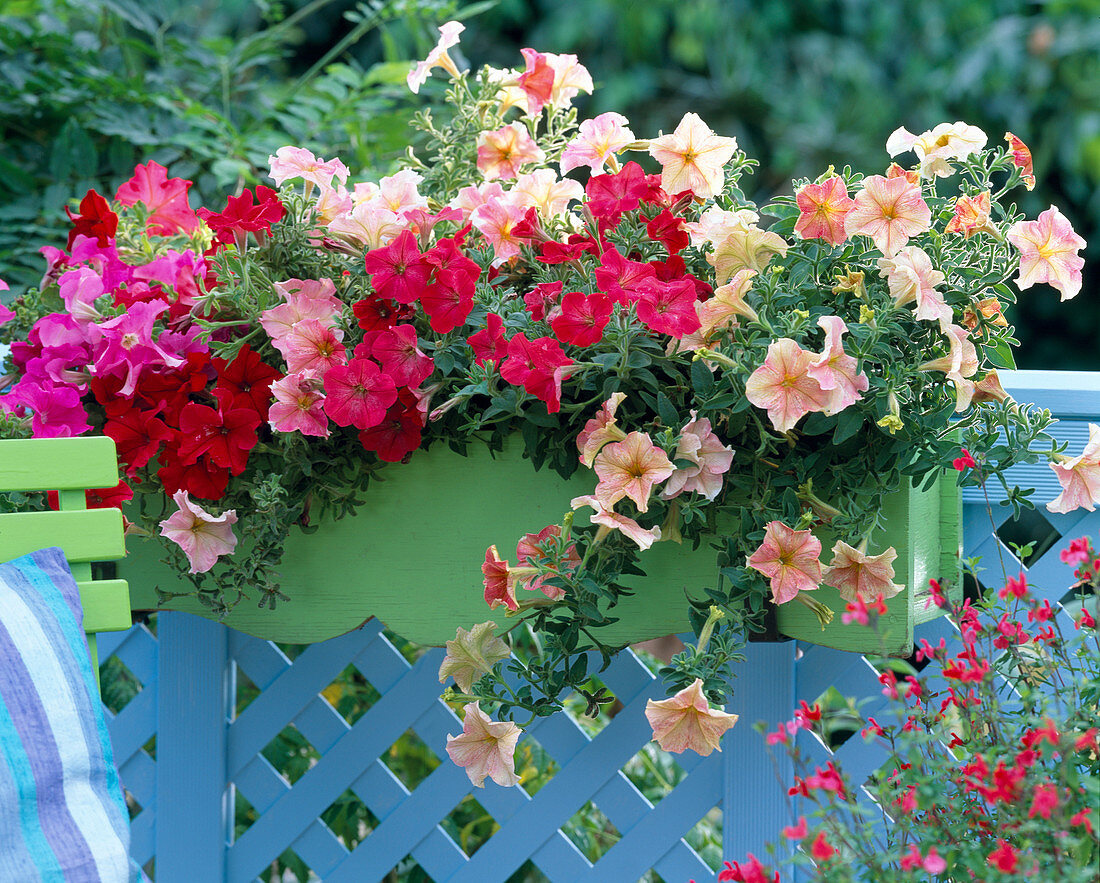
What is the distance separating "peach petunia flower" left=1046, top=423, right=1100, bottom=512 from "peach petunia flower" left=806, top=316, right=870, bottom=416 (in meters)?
0.21

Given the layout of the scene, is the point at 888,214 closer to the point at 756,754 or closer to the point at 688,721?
the point at 688,721

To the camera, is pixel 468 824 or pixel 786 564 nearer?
pixel 786 564

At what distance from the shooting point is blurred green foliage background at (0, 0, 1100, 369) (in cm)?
159

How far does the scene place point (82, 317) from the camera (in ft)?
3.18

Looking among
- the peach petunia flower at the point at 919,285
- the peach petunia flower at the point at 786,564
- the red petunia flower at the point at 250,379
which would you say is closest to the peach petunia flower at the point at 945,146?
the peach petunia flower at the point at 919,285

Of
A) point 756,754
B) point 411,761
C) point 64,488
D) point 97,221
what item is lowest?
point 411,761

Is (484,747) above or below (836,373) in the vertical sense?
below

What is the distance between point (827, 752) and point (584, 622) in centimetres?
37

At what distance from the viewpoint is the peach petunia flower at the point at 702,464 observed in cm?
82

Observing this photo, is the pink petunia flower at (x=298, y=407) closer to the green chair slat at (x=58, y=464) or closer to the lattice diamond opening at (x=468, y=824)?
the green chair slat at (x=58, y=464)

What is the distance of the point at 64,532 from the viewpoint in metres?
0.90

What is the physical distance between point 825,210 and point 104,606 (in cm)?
71

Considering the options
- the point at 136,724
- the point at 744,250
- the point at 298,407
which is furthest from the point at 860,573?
the point at 136,724

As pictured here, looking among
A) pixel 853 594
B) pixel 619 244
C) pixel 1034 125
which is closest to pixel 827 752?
pixel 853 594
